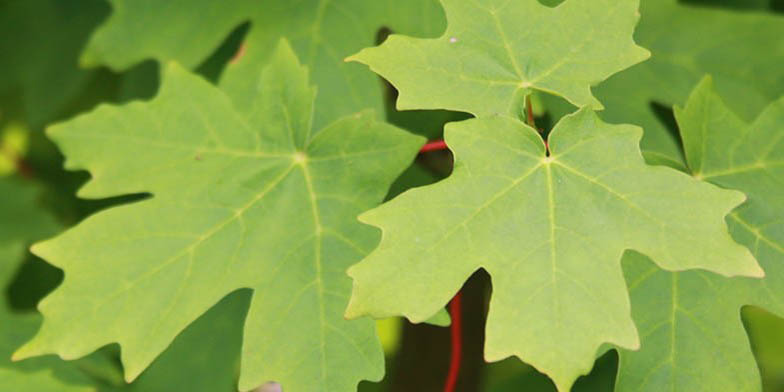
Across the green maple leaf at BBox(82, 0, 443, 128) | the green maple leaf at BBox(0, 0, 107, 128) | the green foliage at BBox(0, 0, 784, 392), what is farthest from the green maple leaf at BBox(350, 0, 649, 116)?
the green maple leaf at BBox(0, 0, 107, 128)

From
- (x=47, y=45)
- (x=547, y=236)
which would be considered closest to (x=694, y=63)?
(x=547, y=236)

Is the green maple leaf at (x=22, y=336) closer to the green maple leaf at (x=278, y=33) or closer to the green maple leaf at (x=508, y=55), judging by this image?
the green maple leaf at (x=278, y=33)

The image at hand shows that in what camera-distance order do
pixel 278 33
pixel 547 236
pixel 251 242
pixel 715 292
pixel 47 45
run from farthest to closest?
pixel 47 45
pixel 278 33
pixel 251 242
pixel 715 292
pixel 547 236

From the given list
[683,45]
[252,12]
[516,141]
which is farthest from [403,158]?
[683,45]

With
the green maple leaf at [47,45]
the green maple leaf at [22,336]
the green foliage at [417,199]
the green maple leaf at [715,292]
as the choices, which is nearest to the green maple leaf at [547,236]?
the green foliage at [417,199]

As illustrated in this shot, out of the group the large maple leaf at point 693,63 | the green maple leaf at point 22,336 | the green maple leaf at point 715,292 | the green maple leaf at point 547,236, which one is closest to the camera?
the green maple leaf at point 547,236

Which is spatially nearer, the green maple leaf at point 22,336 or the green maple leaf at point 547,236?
the green maple leaf at point 547,236

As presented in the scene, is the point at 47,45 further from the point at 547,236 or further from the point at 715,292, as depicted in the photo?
the point at 715,292

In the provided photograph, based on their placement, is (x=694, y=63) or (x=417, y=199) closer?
(x=417, y=199)
